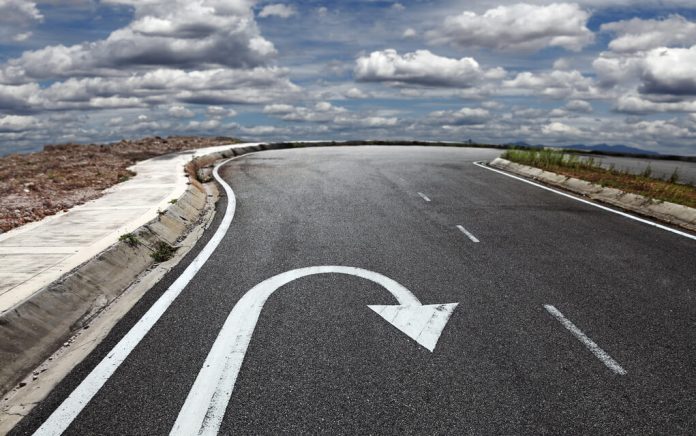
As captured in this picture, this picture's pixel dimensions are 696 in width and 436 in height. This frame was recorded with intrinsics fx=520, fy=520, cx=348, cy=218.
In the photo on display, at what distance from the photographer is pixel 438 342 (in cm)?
458

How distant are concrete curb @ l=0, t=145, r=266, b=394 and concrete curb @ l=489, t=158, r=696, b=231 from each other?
932cm

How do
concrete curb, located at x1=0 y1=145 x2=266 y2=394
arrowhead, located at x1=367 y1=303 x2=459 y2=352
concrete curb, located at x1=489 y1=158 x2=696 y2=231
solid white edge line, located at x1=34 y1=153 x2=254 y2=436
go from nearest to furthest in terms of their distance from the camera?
solid white edge line, located at x1=34 y1=153 x2=254 y2=436 → concrete curb, located at x1=0 y1=145 x2=266 y2=394 → arrowhead, located at x1=367 y1=303 x2=459 y2=352 → concrete curb, located at x1=489 y1=158 x2=696 y2=231

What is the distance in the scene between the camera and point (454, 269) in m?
6.73

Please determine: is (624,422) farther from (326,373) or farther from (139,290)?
(139,290)

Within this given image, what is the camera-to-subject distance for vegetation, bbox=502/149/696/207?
12266 mm

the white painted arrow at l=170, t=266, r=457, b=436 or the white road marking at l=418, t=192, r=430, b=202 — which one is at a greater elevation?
the white road marking at l=418, t=192, r=430, b=202

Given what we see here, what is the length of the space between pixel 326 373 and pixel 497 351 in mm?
1488

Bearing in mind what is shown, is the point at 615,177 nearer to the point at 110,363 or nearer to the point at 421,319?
the point at 421,319

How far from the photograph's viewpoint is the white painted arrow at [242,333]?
3.52 meters

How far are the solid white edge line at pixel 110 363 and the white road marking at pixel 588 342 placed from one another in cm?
396

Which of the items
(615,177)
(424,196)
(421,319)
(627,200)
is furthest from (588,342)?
(615,177)

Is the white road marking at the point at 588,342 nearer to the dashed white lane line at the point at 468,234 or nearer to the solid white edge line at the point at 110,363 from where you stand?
the dashed white lane line at the point at 468,234

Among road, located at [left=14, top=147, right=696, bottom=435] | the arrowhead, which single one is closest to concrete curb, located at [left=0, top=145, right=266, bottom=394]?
road, located at [left=14, top=147, right=696, bottom=435]

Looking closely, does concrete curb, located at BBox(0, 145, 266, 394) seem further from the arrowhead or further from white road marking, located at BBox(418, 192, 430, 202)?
white road marking, located at BBox(418, 192, 430, 202)
